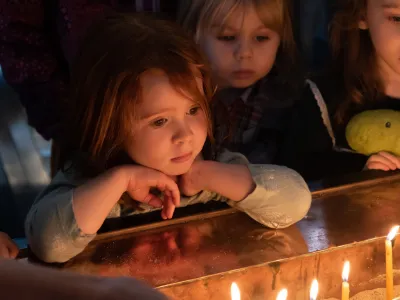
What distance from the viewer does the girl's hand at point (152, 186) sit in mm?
898

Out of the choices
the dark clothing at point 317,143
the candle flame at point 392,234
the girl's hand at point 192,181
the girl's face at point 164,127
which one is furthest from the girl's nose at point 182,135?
the dark clothing at point 317,143

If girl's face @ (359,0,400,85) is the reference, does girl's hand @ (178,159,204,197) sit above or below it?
below

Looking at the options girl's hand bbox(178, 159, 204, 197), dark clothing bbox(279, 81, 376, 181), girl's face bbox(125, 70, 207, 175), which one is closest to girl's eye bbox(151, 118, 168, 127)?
girl's face bbox(125, 70, 207, 175)

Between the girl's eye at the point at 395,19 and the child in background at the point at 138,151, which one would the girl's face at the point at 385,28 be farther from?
the child in background at the point at 138,151

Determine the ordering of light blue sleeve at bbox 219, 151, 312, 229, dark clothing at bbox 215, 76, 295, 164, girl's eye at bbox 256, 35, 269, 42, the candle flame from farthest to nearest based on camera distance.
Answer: dark clothing at bbox 215, 76, 295, 164 → girl's eye at bbox 256, 35, 269, 42 → light blue sleeve at bbox 219, 151, 312, 229 → the candle flame

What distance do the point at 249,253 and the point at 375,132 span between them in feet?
1.67

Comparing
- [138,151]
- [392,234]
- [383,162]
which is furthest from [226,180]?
[383,162]

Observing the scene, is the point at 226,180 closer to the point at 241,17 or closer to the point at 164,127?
the point at 164,127

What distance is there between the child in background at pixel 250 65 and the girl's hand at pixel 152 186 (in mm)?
228

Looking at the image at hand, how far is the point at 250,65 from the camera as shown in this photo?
134cm

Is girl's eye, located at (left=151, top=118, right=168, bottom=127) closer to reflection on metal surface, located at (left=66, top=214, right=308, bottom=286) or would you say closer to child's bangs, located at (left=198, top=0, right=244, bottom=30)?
reflection on metal surface, located at (left=66, top=214, right=308, bottom=286)

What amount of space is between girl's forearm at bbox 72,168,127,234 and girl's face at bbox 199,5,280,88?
55 cm

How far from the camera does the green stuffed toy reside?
3.96 feet

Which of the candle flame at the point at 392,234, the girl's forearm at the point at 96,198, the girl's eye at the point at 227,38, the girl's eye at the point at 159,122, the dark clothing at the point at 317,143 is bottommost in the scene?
the dark clothing at the point at 317,143
